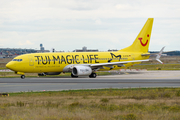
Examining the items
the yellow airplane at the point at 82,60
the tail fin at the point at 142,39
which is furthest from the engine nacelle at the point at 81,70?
the tail fin at the point at 142,39

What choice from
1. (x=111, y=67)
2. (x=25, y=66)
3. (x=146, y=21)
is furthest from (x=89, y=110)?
(x=146, y=21)

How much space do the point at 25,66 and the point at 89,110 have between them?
31983 mm

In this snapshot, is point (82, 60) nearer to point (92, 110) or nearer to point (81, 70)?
point (81, 70)

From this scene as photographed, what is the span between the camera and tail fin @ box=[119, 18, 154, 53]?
61969 millimetres

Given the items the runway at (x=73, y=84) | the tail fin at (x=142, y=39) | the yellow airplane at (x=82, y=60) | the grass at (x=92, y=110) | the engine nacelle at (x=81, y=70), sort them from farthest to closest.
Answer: the tail fin at (x=142, y=39), the engine nacelle at (x=81, y=70), the yellow airplane at (x=82, y=60), the runway at (x=73, y=84), the grass at (x=92, y=110)

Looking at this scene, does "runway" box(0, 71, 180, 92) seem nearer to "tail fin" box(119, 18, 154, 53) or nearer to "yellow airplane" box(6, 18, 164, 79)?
"yellow airplane" box(6, 18, 164, 79)

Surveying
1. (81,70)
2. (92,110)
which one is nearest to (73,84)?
(81,70)

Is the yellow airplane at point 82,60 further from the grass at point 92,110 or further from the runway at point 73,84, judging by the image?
the grass at point 92,110

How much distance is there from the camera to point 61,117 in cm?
1566

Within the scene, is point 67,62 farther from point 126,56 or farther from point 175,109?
point 175,109

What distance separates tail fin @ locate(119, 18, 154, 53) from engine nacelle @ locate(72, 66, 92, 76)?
13.6m

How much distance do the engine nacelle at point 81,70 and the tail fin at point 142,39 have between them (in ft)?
44.7

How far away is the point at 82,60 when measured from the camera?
54.3 meters

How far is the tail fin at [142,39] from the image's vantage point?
6197 centimetres
